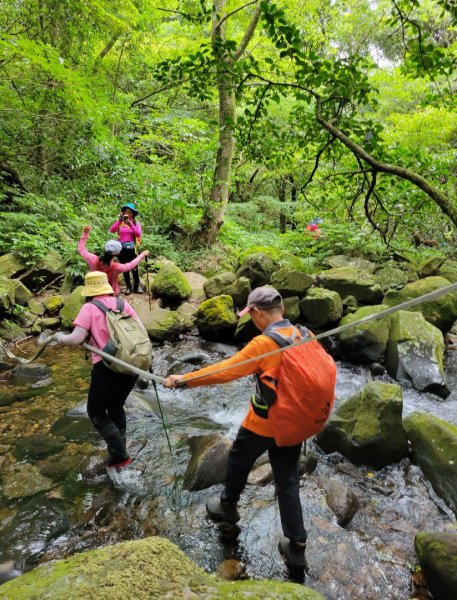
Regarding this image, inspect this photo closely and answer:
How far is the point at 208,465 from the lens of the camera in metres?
4.06

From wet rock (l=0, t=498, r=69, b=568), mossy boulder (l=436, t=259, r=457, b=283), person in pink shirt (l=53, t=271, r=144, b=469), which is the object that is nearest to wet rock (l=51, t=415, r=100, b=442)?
person in pink shirt (l=53, t=271, r=144, b=469)

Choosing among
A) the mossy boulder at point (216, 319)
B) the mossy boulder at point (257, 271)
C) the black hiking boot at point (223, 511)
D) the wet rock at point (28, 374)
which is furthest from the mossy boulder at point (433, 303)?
the wet rock at point (28, 374)

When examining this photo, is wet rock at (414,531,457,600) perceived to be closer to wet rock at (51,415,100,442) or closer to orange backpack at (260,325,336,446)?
orange backpack at (260,325,336,446)

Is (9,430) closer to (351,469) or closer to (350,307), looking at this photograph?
(351,469)

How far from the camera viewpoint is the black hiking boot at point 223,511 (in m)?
3.36

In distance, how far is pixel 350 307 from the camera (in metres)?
9.41

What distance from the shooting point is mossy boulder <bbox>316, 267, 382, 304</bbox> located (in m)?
9.74

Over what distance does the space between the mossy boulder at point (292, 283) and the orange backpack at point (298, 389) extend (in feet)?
22.3

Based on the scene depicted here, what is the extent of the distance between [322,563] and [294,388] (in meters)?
1.70

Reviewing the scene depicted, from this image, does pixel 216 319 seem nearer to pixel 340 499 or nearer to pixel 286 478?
pixel 340 499

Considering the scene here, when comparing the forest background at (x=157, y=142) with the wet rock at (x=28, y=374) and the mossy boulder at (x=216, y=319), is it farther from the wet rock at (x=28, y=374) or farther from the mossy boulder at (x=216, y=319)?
the wet rock at (x=28, y=374)

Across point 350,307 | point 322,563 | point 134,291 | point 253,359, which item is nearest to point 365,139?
point 253,359

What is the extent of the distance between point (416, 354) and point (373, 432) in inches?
141

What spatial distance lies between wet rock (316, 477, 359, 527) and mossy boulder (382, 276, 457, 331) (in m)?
5.84
